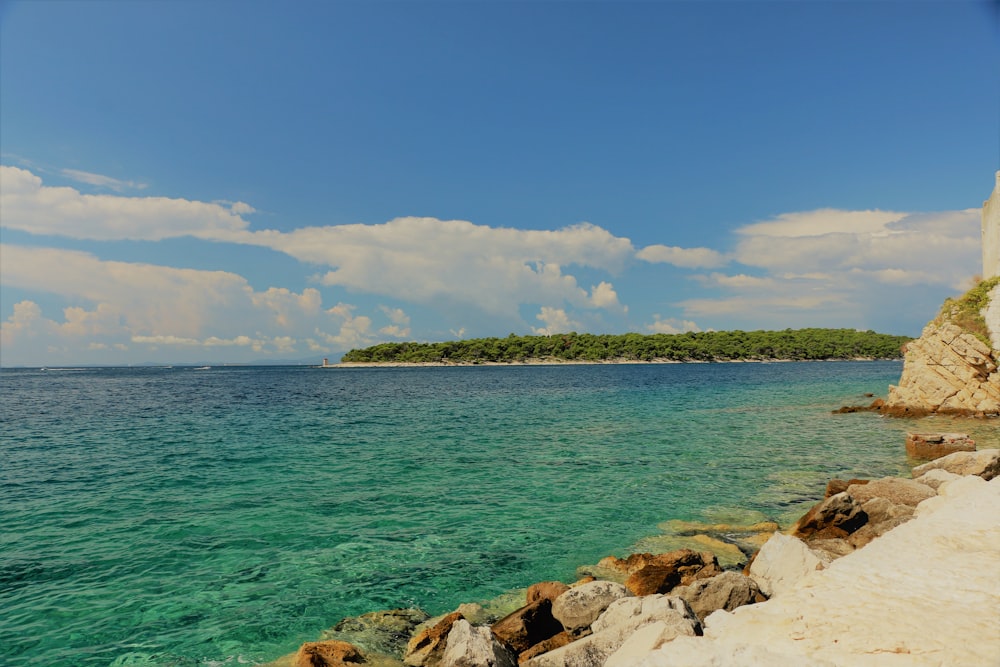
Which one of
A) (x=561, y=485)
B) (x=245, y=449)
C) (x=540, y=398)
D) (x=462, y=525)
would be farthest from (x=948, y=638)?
(x=540, y=398)

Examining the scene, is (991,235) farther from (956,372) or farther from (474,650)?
(474,650)

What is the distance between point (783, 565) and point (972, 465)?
1439 centimetres

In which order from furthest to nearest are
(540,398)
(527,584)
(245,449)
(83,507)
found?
(540,398) < (245,449) < (83,507) < (527,584)

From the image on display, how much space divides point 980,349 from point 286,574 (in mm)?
48884

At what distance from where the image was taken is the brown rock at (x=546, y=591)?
437 inches

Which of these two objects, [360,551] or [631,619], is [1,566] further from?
[631,619]

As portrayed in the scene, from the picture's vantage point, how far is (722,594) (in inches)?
385

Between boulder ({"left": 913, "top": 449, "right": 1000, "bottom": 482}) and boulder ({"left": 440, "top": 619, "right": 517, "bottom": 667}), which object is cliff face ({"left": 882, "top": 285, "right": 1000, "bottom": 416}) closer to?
boulder ({"left": 913, "top": 449, "right": 1000, "bottom": 482})

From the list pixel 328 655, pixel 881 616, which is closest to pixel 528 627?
pixel 328 655

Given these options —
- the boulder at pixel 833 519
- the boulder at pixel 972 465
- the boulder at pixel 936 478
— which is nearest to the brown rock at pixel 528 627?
the boulder at pixel 833 519

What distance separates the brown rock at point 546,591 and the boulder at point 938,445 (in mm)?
23977

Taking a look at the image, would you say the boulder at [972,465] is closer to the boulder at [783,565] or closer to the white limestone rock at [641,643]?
the boulder at [783,565]

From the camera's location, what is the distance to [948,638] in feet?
21.0

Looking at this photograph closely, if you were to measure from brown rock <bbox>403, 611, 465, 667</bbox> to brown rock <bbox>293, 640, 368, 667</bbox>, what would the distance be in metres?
0.85
